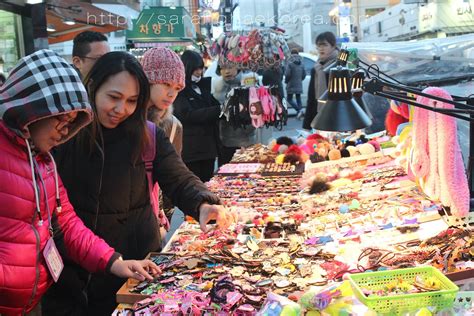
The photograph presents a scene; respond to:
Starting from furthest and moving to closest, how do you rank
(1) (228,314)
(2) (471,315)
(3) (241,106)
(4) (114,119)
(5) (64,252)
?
(3) (241,106) < (4) (114,119) < (5) (64,252) < (1) (228,314) < (2) (471,315)

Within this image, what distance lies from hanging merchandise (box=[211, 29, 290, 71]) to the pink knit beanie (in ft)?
9.08

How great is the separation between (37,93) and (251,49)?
411 cm

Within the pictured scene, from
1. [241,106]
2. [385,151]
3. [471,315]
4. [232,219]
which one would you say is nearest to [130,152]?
[232,219]

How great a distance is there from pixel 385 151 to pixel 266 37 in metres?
2.33

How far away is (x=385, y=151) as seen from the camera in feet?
12.2

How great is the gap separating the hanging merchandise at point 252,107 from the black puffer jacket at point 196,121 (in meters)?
0.30

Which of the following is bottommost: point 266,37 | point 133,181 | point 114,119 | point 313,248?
point 313,248

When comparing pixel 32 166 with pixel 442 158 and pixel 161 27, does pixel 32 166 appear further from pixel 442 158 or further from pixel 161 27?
pixel 161 27

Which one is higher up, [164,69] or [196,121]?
[164,69]

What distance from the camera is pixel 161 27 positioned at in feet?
42.3

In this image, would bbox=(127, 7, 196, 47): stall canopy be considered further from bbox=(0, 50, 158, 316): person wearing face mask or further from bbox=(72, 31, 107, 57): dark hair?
bbox=(0, 50, 158, 316): person wearing face mask

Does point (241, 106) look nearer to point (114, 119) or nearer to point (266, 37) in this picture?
point (266, 37)

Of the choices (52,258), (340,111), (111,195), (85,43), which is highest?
(85,43)

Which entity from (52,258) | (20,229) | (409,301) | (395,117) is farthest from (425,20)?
(20,229)
